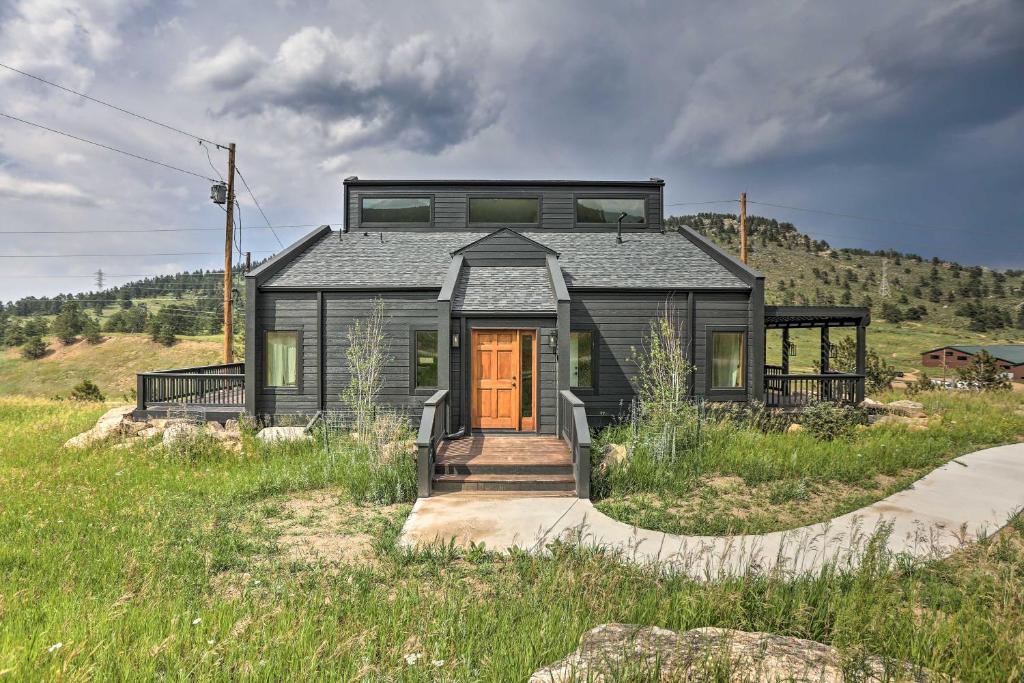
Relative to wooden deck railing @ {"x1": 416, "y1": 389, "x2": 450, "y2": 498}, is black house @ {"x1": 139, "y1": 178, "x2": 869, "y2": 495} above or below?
above

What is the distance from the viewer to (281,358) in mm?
12391


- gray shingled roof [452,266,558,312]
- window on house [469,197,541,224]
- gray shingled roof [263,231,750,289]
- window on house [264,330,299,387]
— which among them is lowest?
window on house [264,330,299,387]

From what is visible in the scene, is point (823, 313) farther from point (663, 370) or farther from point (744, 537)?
point (744, 537)

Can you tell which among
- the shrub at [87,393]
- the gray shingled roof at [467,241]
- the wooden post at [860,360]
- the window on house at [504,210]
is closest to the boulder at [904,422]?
the wooden post at [860,360]

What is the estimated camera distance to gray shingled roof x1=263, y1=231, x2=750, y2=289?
12.4m

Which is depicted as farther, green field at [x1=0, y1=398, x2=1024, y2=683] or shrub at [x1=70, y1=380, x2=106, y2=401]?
shrub at [x1=70, y1=380, x2=106, y2=401]

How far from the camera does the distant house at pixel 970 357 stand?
34.2 m

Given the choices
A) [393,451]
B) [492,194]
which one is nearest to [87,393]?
[492,194]

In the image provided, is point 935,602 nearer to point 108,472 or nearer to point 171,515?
point 171,515

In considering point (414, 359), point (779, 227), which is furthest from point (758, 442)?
point (779, 227)

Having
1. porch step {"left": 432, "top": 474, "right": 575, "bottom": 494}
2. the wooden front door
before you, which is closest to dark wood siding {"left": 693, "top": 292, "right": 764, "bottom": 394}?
the wooden front door

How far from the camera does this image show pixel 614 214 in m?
16.0

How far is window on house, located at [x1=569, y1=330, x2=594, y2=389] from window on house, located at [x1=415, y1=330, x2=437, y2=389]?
147 inches

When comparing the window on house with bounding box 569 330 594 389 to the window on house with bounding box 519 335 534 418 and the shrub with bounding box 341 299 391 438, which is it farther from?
the shrub with bounding box 341 299 391 438
